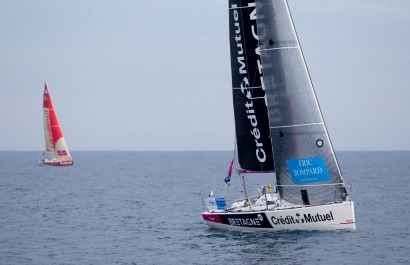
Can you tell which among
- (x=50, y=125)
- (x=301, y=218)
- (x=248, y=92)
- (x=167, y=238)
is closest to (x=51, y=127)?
(x=50, y=125)

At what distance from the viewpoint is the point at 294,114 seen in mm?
38125

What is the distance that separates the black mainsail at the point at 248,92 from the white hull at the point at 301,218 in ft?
10.3

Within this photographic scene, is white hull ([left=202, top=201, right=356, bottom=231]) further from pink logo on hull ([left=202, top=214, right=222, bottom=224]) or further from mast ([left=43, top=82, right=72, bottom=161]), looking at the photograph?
mast ([left=43, top=82, right=72, bottom=161])

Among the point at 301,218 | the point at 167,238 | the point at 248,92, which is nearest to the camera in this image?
the point at 301,218

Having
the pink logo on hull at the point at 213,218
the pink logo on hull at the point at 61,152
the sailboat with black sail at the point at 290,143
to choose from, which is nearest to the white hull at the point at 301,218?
the sailboat with black sail at the point at 290,143

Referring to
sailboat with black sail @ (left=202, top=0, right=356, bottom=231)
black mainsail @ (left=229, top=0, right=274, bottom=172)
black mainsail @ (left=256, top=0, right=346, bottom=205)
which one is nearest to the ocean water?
sailboat with black sail @ (left=202, top=0, right=356, bottom=231)

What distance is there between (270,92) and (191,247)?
8989 millimetres

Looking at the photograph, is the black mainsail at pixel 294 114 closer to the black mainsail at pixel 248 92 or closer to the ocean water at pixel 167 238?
the black mainsail at pixel 248 92

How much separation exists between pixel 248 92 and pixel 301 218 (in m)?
7.53

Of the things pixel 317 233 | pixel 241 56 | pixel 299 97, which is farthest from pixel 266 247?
pixel 241 56

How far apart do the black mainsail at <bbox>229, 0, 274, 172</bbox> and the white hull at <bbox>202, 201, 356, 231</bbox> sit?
10.3 ft

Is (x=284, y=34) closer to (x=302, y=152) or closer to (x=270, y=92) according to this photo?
(x=270, y=92)

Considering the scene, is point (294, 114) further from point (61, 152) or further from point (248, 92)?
point (61, 152)

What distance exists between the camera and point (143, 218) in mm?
A: 51875
